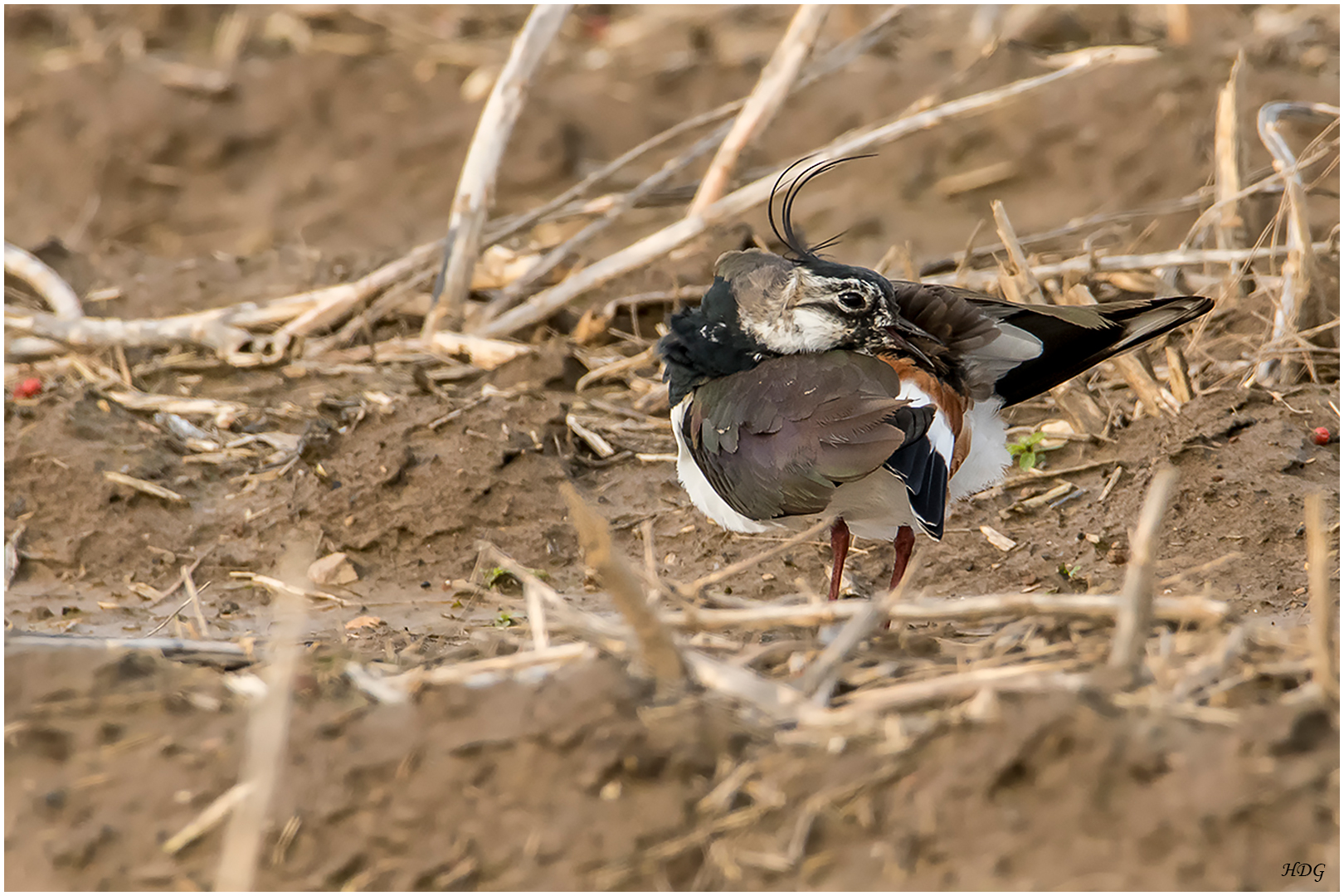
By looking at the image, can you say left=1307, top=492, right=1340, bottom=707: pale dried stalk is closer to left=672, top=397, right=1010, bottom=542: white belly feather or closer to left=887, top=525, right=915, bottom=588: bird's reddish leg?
left=672, top=397, right=1010, bottom=542: white belly feather

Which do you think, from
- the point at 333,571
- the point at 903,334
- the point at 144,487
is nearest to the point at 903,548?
the point at 903,334

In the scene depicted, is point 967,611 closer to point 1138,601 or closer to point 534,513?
point 1138,601

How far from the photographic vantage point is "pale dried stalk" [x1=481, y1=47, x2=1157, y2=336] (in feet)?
17.7

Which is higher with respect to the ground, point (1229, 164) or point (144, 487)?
point (1229, 164)

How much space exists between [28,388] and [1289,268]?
15.8 ft

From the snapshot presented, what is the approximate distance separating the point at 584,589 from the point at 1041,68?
524 cm

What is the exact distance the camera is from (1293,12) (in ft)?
29.2

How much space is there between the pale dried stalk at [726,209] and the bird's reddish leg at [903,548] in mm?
1724

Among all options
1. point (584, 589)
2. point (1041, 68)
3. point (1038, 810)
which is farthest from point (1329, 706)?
point (1041, 68)

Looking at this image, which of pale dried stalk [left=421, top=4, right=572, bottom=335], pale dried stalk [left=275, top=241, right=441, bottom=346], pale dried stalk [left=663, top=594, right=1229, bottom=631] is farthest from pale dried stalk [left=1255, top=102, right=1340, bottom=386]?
pale dried stalk [left=275, top=241, right=441, bottom=346]

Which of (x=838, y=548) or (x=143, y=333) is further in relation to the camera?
(x=143, y=333)

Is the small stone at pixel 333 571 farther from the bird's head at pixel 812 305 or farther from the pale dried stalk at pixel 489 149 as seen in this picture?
the bird's head at pixel 812 305

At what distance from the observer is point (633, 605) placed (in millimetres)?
2619

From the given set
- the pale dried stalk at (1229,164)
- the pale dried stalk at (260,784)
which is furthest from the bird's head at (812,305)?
the pale dried stalk at (1229,164)
